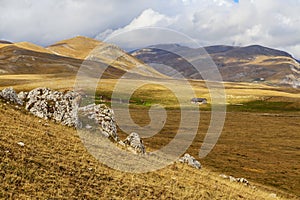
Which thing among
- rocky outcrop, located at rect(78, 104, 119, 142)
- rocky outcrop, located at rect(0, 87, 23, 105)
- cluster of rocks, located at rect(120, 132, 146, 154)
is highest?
rocky outcrop, located at rect(0, 87, 23, 105)

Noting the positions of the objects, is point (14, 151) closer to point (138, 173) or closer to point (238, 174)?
point (138, 173)

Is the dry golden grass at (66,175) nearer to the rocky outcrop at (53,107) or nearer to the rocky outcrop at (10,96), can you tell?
the rocky outcrop at (53,107)

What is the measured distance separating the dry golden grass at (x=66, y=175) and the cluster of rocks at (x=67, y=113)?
3.71 metres

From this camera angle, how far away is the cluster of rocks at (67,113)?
112ft

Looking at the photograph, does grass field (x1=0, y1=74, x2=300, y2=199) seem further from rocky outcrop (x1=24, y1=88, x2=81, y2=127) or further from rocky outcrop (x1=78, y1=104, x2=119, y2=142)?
rocky outcrop (x1=78, y1=104, x2=119, y2=142)

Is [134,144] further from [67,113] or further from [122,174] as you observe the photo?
[122,174]

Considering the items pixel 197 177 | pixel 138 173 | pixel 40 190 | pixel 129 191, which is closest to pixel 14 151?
pixel 40 190

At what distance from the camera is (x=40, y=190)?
1656 cm

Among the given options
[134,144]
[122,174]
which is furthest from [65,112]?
[122,174]

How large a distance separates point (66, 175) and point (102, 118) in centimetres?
1758

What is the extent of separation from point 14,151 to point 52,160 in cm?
237

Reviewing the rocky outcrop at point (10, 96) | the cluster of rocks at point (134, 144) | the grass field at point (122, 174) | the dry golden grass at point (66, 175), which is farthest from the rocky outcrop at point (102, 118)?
the rocky outcrop at point (10, 96)

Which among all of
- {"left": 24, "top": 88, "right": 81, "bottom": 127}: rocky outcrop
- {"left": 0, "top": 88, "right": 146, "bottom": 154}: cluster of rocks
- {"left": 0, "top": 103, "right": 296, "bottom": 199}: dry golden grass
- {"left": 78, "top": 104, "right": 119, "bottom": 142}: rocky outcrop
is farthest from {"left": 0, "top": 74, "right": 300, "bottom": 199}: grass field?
{"left": 78, "top": 104, "right": 119, "bottom": 142}: rocky outcrop

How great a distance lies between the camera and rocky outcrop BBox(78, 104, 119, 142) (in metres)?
35.2
